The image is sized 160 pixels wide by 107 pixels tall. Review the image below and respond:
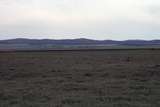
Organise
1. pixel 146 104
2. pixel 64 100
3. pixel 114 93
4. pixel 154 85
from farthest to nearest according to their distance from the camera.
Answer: pixel 154 85, pixel 114 93, pixel 64 100, pixel 146 104

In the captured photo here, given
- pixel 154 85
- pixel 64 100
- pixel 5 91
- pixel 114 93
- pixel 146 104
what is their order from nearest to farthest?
pixel 146 104 < pixel 64 100 < pixel 114 93 < pixel 5 91 < pixel 154 85

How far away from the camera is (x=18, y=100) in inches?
608

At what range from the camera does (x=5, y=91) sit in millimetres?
18453

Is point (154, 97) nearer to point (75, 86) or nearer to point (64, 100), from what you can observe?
point (64, 100)

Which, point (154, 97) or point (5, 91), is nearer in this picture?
point (154, 97)

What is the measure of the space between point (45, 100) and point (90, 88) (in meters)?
4.35

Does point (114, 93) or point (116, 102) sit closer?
point (116, 102)

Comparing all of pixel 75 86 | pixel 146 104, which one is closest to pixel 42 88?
pixel 75 86

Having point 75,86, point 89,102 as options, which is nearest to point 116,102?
point 89,102

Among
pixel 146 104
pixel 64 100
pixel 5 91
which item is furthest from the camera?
pixel 5 91

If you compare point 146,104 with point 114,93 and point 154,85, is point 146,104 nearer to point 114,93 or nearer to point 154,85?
point 114,93

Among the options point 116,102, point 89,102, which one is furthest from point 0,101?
point 116,102

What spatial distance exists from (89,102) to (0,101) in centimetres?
407

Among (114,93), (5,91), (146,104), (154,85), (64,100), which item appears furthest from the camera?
(154,85)
